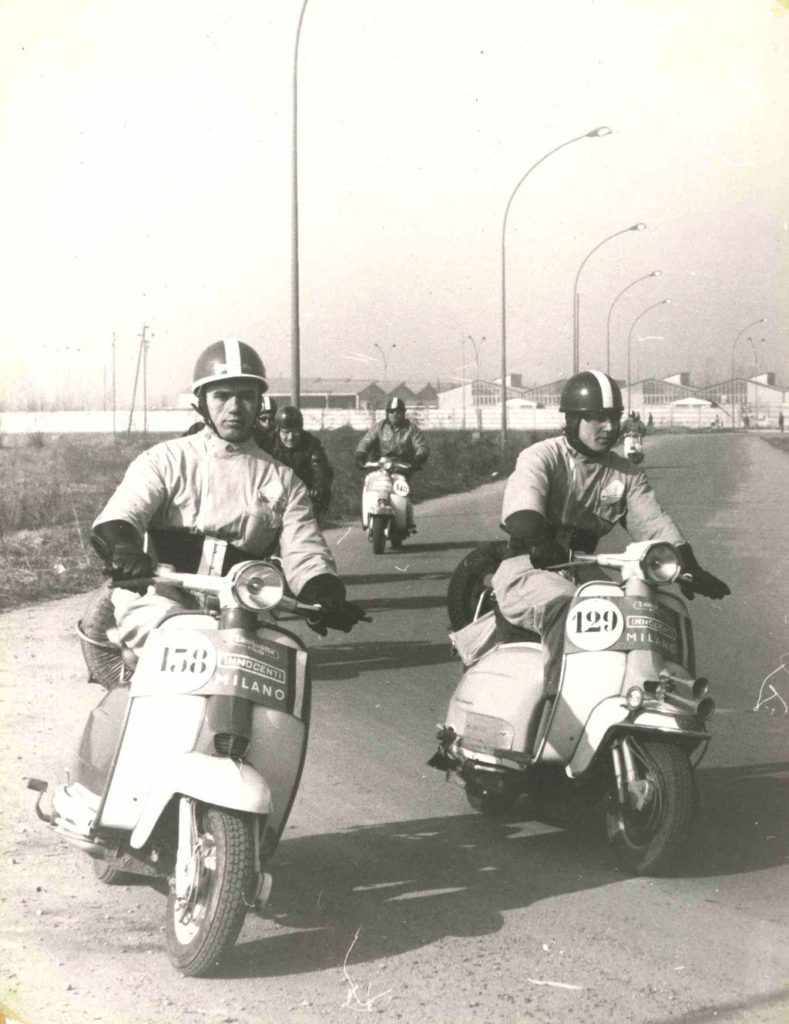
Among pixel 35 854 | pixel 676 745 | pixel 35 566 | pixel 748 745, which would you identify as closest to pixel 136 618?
pixel 35 854

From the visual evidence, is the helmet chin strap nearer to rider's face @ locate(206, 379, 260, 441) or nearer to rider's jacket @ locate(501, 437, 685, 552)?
rider's jacket @ locate(501, 437, 685, 552)

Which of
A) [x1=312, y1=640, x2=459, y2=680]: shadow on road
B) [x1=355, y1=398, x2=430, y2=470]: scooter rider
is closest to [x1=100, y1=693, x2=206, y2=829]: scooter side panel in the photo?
[x1=312, y1=640, x2=459, y2=680]: shadow on road

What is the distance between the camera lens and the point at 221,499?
4691mm

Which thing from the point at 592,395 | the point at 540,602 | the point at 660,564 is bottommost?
the point at 540,602

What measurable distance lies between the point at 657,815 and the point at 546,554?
1058 millimetres

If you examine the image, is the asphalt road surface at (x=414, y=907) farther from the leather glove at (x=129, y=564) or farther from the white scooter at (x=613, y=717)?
the leather glove at (x=129, y=564)

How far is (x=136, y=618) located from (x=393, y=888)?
1266 mm

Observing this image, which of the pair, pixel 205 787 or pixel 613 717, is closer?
pixel 205 787

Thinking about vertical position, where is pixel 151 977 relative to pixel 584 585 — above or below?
below

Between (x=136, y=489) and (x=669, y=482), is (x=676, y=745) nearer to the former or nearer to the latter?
(x=136, y=489)

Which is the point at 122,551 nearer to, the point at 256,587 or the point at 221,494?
the point at 256,587

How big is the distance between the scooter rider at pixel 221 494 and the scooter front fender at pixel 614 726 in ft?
3.72

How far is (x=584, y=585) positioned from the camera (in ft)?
16.5

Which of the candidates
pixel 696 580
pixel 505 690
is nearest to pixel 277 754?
pixel 505 690
